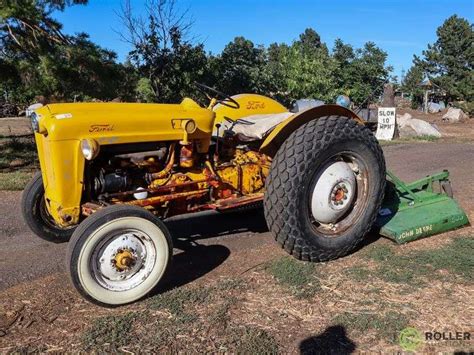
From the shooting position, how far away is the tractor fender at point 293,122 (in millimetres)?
4234

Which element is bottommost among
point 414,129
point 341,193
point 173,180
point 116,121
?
point 414,129

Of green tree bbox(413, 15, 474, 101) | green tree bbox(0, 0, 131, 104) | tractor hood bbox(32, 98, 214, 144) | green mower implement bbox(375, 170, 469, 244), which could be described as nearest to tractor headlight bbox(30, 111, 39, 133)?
tractor hood bbox(32, 98, 214, 144)

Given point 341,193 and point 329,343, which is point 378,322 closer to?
point 329,343

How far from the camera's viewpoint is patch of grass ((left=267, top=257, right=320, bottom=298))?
3686 mm

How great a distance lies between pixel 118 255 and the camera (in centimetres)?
343

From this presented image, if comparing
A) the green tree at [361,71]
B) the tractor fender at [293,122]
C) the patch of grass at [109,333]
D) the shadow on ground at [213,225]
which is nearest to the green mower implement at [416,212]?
the tractor fender at [293,122]

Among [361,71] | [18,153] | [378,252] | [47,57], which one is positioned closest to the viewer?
[378,252]

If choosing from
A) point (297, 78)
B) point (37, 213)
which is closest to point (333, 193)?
point (37, 213)

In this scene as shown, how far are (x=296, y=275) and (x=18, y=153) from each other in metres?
8.61

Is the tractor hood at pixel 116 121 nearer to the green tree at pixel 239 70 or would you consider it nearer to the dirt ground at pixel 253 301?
the dirt ground at pixel 253 301

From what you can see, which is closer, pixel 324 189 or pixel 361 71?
pixel 324 189

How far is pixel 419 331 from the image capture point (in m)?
3.09

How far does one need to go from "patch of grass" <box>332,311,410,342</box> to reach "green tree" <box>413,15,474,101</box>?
31.3 m

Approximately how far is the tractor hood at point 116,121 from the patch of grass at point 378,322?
75.2 inches
